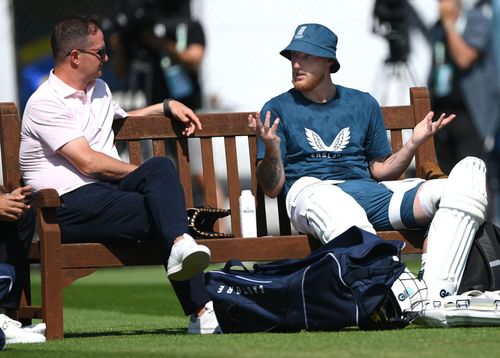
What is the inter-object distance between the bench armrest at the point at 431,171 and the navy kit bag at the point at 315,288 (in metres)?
1.13

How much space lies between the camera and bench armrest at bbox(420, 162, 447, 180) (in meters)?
7.93

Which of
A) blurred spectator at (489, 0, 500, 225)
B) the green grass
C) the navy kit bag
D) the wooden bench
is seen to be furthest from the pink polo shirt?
blurred spectator at (489, 0, 500, 225)

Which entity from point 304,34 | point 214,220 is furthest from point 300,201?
point 304,34

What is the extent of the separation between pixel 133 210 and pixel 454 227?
1466 mm

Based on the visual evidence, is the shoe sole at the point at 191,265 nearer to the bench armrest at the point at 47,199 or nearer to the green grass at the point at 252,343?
the green grass at the point at 252,343

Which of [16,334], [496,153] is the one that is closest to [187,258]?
[16,334]

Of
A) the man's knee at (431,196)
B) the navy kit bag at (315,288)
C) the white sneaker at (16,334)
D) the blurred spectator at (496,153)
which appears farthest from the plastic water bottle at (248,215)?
the blurred spectator at (496,153)

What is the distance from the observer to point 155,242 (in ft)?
23.6

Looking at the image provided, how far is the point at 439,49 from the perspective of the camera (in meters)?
14.5

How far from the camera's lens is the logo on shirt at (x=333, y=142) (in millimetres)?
7602

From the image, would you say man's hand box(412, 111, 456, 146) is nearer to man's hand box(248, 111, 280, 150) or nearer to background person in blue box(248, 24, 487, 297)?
background person in blue box(248, 24, 487, 297)

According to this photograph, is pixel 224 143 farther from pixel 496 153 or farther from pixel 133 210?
pixel 496 153

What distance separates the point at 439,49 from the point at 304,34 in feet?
22.8

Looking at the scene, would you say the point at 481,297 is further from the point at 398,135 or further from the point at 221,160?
the point at 221,160
